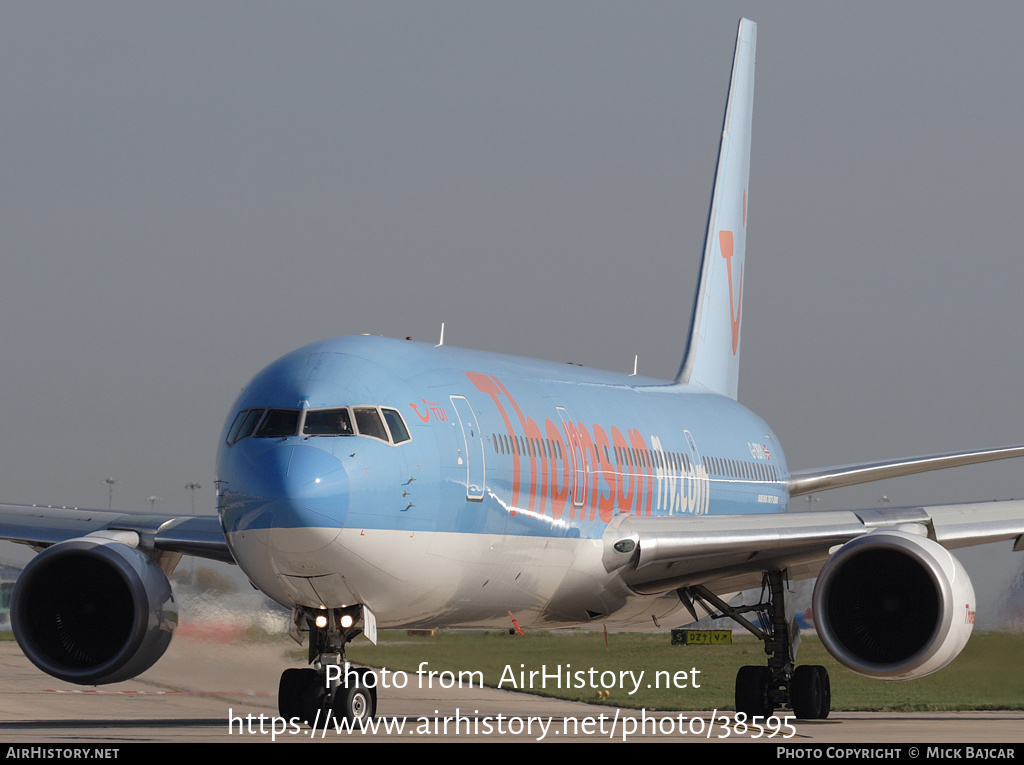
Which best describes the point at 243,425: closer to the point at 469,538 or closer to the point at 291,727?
the point at 469,538

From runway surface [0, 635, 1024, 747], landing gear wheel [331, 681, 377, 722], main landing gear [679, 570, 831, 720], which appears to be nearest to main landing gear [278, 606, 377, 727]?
landing gear wheel [331, 681, 377, 722]

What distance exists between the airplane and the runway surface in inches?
28.5

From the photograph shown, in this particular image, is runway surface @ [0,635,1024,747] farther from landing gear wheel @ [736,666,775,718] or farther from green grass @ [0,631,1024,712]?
green grass @ [0,631,1024,712]

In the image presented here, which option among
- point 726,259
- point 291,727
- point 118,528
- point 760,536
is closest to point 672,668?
point 726,259

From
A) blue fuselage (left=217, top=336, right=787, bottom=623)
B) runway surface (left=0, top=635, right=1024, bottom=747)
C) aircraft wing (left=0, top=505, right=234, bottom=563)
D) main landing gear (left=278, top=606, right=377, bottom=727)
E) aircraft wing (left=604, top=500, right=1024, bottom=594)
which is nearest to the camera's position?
blue fuselage (left=217, top=336, right=787, bottom=623)

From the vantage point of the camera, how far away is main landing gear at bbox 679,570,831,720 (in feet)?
59.1

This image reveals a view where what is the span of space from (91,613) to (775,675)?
301 inches

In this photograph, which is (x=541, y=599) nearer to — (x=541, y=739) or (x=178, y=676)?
(x=541, y=739)

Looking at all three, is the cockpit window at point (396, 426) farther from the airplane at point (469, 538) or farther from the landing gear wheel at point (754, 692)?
the landing gear wheel at point (754, 692)

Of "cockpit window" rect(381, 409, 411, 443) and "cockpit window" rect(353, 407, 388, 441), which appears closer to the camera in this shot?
"cockpit window" rect(353, 407, 388, 441)

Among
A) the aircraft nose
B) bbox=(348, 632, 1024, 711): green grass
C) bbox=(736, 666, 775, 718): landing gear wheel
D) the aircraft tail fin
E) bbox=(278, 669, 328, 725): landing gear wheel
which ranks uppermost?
the aircraft tail fin

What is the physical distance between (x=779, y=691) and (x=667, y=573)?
95.2 inches

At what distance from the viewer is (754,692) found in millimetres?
18125
